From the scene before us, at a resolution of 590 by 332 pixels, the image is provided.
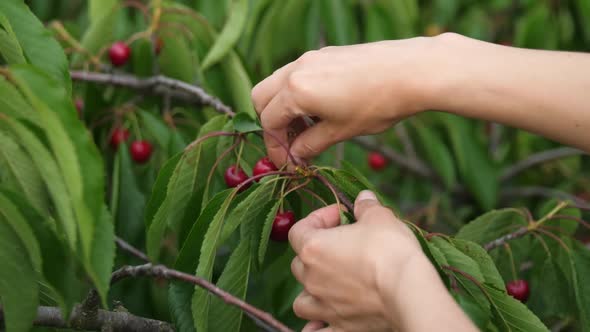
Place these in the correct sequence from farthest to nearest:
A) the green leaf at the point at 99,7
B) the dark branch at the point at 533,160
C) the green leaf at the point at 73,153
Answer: the dark branch at the point at 533,160, the green leaf at the point at 99,7, the green leaf at the point at 73,153

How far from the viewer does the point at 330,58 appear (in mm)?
1146

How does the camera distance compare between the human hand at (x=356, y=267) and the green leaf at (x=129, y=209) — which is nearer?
the human hand at (x=356, y=267)

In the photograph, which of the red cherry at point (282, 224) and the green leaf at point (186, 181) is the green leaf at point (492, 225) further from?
the green leaf at point (186, 181)

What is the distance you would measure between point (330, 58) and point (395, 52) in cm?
10

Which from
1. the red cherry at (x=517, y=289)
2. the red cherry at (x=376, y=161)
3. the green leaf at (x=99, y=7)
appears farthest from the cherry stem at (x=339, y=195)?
the red cherry at (x=376, y=161)

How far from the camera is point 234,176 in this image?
140 cm

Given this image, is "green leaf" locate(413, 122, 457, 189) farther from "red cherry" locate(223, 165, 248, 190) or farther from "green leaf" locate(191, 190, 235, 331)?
"green leaf" locate(191, 190, 235, 331)

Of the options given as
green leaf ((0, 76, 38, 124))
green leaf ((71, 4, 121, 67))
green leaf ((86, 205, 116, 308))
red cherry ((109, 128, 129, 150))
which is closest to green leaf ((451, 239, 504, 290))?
green leaf ((86, 205, 116, 308))

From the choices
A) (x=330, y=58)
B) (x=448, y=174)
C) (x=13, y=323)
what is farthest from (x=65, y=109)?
(x=448, y=174)

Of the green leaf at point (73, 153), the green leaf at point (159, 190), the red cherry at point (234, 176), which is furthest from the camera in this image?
the red cherry at point (234, 176)

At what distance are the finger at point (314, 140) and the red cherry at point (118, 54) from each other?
0.94m

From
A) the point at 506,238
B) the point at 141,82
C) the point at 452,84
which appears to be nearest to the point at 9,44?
the point at 452,84

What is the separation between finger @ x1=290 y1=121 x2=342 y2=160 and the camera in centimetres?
120

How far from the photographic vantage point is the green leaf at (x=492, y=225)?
5.33ft
